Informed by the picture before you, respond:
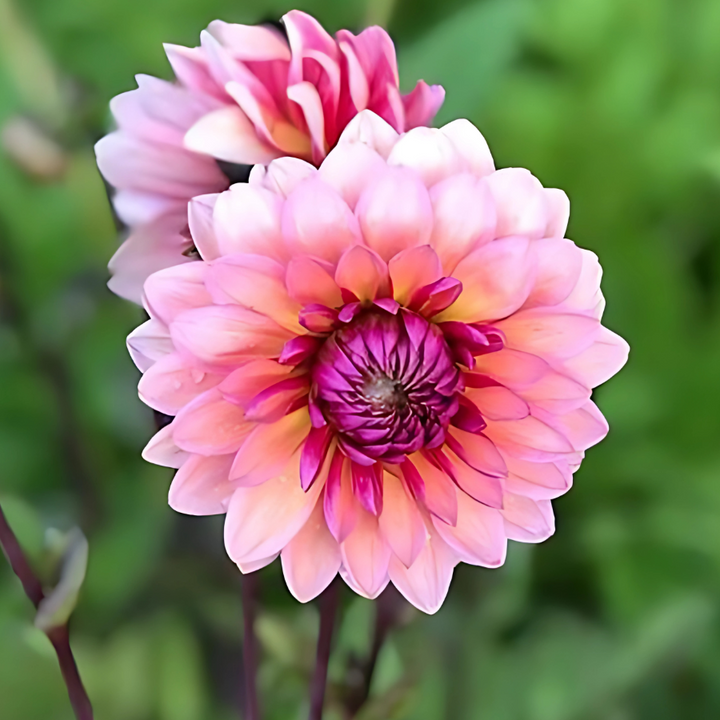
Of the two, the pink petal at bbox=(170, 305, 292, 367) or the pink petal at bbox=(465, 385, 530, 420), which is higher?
the pink petal at bbox=(465, 385, 530, 420)

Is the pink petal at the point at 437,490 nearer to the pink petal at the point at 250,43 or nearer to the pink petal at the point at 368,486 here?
the pink petal at the point at 368,486

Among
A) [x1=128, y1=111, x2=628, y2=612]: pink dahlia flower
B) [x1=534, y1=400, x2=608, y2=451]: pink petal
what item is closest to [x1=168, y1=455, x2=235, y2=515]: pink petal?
[x1=128, y1=111, x2=628, y2=612]: pink dahlia flower

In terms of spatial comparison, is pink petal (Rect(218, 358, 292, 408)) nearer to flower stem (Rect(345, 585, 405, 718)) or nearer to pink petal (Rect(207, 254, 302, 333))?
pink petal (Rect(207, 254, 302, 333))

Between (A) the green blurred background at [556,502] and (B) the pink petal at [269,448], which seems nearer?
(B) the pink petal at [269,448]

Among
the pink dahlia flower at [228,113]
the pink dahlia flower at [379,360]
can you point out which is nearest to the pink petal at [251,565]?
the pink dahlia flower at [379,360]

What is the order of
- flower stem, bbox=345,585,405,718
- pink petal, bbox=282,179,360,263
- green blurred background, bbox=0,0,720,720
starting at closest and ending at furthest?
pink petal, bbox=282,179,360,263 → flower stem, bbox=345,585,405,718 → green blurred background, bbox=0,0,720,720

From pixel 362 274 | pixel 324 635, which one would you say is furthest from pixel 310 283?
pixel 324 635

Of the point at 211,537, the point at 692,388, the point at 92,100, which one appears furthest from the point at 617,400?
the point at 92,100
